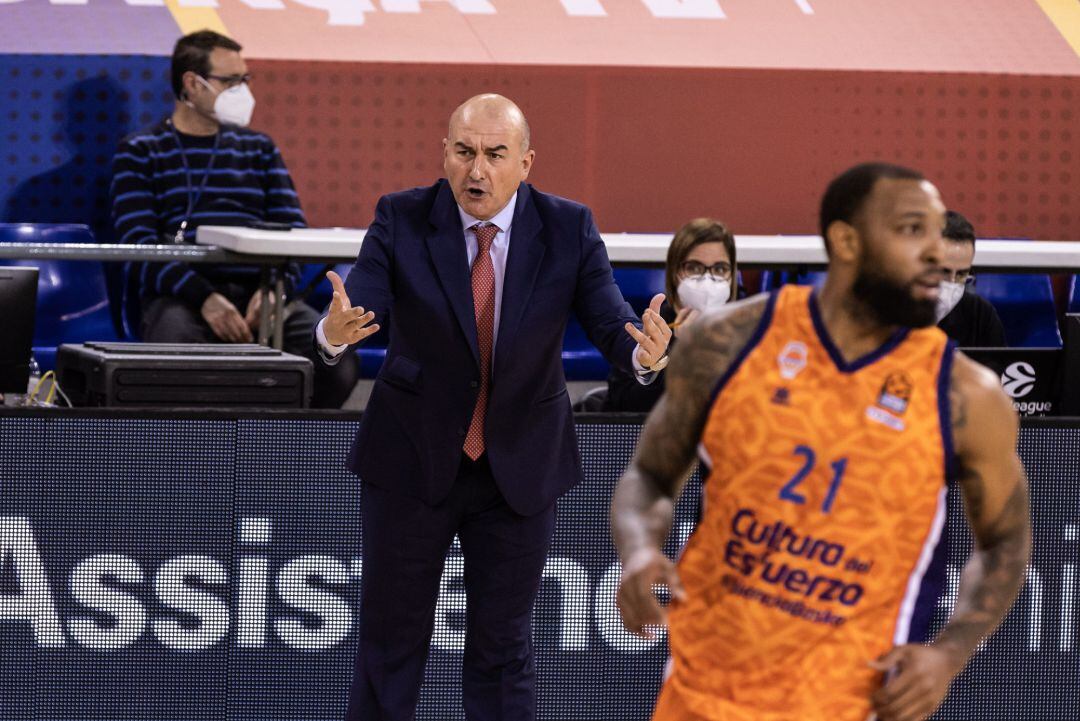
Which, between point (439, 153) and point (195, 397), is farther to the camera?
point (439, 153)

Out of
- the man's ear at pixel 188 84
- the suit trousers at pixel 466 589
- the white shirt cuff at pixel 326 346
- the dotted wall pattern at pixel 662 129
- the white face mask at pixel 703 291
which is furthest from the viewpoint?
the dotted wall pattern at pixel 662 129

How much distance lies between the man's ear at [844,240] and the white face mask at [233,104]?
5.49m

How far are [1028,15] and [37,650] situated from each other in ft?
23.4

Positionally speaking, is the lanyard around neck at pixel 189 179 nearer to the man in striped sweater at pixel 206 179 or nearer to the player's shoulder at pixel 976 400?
the man in striped sweater at pixel 206 179

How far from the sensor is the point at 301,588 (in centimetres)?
486

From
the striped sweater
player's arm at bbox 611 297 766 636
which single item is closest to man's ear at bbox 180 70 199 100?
the striped sweater

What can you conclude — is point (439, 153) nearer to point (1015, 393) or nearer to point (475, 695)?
point (1015, 393)

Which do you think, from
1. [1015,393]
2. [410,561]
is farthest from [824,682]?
[1015,393]

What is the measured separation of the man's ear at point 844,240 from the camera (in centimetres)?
261

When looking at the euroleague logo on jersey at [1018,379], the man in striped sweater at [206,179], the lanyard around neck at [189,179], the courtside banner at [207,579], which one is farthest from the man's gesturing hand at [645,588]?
the lanyard around neck at [189,179]

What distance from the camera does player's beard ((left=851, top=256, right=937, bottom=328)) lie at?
8.39ft

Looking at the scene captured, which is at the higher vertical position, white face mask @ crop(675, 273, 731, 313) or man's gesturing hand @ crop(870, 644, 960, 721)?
white face mask @ crop(675, 273, 731, 313)

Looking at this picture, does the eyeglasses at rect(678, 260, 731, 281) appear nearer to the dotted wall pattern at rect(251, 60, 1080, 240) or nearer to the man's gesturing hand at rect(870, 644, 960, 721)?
the dotted wall pattern at rect(251, 60, 1080, 240)

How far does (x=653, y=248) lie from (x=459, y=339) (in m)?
3.23
